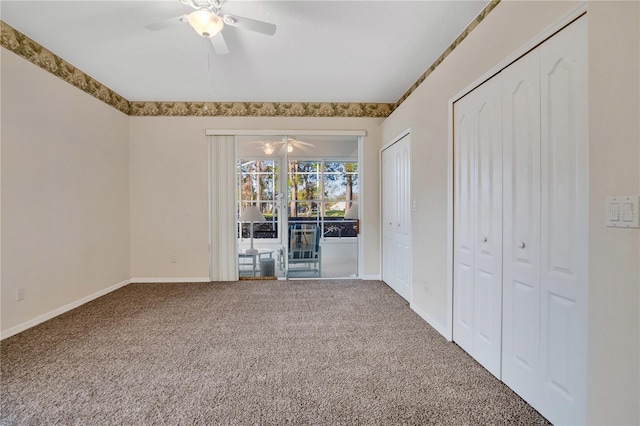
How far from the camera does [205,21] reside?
2.03 m

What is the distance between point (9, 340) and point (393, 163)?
4474 millimetres

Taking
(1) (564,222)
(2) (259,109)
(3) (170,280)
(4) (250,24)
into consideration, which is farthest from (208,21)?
(3) (170,280)

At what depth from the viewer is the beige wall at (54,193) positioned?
2.59m

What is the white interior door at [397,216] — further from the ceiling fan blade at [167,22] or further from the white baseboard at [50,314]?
the white baseboard at [50,314]

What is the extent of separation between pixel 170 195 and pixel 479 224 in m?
4.29

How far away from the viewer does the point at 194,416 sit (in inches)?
61.7

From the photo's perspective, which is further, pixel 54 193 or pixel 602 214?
pixel 54 193

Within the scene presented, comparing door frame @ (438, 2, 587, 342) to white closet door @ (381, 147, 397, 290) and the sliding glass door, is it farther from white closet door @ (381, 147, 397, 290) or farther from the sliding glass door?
the sliding glass door

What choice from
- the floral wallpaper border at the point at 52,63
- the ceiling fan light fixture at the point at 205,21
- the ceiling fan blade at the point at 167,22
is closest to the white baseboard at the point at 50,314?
the floral wallpaper border at the point at 52,63

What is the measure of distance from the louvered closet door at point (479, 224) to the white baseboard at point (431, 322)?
14 centimetres

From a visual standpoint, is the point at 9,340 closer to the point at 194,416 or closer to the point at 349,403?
the point at 194,416

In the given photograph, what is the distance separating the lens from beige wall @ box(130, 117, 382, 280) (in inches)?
174

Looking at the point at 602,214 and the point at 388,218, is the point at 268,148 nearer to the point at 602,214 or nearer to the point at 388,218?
the point at 388,218

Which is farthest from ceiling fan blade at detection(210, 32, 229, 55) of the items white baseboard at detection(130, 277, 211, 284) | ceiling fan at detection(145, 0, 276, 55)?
white baseboard at detection(130, 277, 211, 284)
